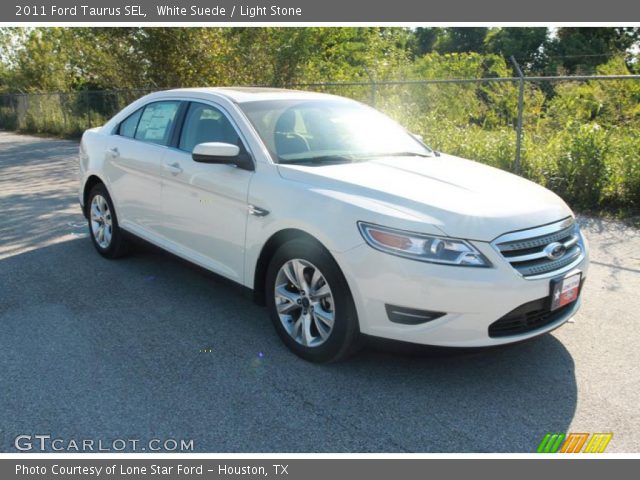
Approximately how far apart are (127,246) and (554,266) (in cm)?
398

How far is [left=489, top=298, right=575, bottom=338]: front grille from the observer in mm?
3184

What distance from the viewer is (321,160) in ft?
13.5

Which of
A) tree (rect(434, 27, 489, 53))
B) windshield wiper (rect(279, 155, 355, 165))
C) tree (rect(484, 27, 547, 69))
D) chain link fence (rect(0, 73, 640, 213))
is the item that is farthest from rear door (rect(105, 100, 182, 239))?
tree (rect(434, 27, 489, 53))

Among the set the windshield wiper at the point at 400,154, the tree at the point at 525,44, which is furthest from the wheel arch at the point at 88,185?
the tree at the point at 525,44

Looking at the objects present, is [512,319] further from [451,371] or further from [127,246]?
[127,246]

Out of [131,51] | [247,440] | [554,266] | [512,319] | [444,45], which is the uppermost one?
[444,45]

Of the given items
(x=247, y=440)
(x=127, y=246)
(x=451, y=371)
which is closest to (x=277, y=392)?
(x=247, y=440)

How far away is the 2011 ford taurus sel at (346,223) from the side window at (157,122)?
20 millimetres

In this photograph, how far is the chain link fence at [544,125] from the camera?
7.70 metres

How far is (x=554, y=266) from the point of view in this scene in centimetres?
340

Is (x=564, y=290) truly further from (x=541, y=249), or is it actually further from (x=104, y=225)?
(x=104, y=225)

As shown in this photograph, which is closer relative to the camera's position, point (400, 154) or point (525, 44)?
point (400, 154)

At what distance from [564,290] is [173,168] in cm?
297

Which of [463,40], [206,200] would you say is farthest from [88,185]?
[463,40]
